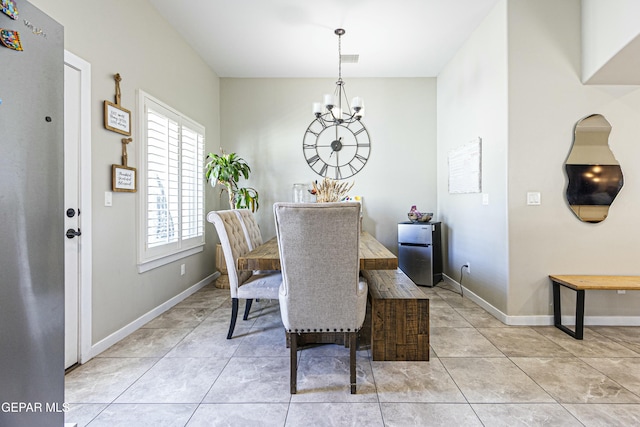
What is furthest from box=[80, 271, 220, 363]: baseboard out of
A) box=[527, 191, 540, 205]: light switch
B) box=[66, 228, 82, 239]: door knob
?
box=[527, 191, 540, 205]: light switch

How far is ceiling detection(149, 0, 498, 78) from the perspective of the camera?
9.48 feet

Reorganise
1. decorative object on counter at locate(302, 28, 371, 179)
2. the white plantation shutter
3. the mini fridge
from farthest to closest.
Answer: decorative object on counter at locate(302, 28, 371, 179) → the mini fridge → the white plantation shutter

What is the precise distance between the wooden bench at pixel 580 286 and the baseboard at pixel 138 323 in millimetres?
3661

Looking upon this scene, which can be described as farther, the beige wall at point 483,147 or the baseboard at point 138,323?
the beige wall at point 483,147

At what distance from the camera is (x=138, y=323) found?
2.64m

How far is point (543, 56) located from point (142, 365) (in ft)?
13.4

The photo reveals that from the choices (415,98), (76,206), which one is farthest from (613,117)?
(76,206)

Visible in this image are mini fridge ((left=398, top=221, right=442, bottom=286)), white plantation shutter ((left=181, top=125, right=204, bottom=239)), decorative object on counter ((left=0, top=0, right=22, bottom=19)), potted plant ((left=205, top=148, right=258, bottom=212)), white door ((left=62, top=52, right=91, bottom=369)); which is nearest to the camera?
decorative object on counter ((left=0, top=0, right=22, bottom=19))

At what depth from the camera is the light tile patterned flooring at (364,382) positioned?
1.54 meters

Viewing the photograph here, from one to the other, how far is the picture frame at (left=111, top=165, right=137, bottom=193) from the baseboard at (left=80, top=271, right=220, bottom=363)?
1141 millimetres

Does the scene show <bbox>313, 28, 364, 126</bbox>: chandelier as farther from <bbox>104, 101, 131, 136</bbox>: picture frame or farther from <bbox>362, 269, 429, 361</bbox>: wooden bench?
<bbox>362, 269, 429, 361</bbox>: wooden bench

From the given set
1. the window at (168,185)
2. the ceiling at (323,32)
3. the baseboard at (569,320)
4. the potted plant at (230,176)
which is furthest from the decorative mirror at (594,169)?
the window at (168,185)

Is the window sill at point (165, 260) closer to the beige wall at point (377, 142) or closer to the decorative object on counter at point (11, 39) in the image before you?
the beige wall at point (377, 142)

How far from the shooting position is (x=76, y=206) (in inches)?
79.6
